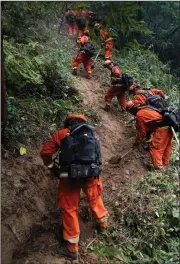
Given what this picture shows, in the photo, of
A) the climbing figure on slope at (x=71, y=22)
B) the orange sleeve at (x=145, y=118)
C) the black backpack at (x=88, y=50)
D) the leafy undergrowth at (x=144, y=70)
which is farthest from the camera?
the climbing figure on slope at (x=71, y=22)

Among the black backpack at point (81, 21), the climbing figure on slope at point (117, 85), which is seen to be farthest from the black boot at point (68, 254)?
the black backpack at point (81, 21)

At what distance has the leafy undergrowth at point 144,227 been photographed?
5.82m

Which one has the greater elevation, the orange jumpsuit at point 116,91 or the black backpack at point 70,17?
the black backpack at point 70,17

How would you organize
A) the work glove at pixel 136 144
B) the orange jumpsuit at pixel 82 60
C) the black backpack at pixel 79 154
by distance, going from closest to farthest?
the black backpack at pixel 79 154 → the work glove at pixel 136 144 → the orange jumpsuit at pixel 82 60

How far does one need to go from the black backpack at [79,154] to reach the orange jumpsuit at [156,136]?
9.94 feet

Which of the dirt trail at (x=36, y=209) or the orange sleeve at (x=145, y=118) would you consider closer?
the dirt trail at (x=36, y=209)

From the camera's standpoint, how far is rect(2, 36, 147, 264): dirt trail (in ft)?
18.6

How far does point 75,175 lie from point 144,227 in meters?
1.75

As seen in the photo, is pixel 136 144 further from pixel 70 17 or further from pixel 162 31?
pixel 162 31

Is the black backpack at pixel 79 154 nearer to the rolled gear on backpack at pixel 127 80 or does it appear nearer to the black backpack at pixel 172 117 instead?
the black backpack at pixel 172 117

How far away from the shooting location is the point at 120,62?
16453mm

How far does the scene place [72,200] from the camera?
5.84 m

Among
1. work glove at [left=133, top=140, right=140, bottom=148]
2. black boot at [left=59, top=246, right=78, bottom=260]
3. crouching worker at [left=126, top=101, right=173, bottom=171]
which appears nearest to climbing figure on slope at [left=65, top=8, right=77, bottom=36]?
crouching worker at [left=126, top=101, right=173, bottom=171]

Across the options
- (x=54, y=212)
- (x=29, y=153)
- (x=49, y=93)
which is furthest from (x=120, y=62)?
(x=54, y=212)
